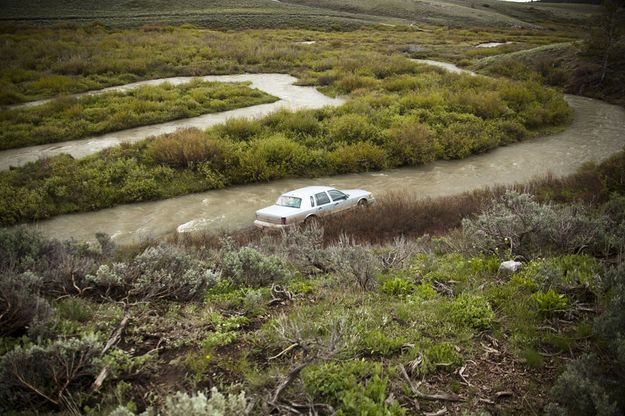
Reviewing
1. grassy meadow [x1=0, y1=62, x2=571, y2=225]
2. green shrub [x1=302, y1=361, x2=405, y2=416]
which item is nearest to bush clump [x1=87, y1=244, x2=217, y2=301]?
green shrub [x1=302, y1=361, x2=405, y2=416]

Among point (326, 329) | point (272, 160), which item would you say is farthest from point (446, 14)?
point (326, 329)

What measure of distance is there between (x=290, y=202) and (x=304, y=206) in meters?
0.65

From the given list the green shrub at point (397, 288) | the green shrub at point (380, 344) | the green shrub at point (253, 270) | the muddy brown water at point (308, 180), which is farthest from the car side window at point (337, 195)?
the green shrub at point (380, 344)

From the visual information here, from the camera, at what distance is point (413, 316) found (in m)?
6.25

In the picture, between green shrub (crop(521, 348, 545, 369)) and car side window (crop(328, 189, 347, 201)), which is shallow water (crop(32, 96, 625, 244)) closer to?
car side window (crop(328, 189, 347, 201))

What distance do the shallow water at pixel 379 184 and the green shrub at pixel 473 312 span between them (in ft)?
36.5

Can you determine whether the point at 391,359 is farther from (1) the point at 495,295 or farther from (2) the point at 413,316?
(1) the point at 495,295

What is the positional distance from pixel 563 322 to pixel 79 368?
621cm

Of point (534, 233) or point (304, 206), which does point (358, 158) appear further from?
point (534, 233)

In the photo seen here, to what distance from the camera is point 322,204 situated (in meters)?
15.9

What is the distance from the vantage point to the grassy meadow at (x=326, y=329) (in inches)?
175

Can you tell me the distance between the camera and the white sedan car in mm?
14906

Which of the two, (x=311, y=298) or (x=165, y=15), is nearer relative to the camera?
(x=311, y=298)

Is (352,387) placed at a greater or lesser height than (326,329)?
greater
